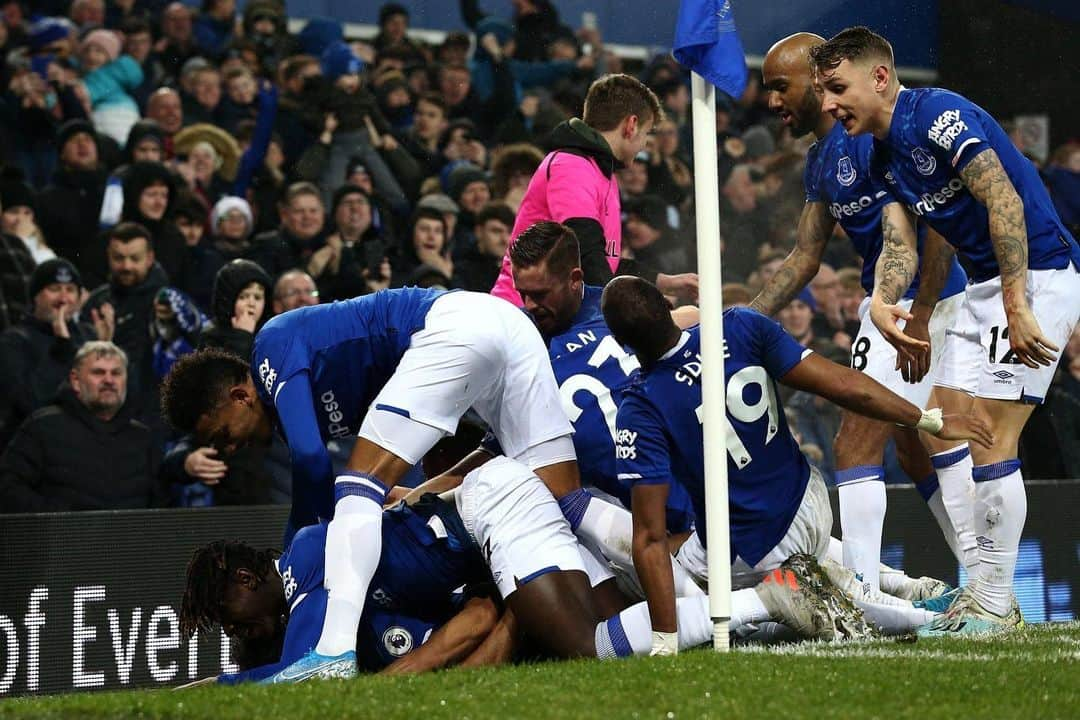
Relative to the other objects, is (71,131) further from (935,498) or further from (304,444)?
(935,498)

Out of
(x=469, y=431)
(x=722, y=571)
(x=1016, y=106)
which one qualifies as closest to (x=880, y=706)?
(x=722, y=571)

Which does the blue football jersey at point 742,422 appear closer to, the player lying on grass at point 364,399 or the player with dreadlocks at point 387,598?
the player lying on grass at point 364,399

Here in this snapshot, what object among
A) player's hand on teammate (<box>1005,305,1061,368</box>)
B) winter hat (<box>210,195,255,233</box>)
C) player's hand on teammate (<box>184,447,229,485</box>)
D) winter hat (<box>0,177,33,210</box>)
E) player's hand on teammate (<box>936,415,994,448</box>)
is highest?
winter hat (<box>0,177,33,210</box>)

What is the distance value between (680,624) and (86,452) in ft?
11.2

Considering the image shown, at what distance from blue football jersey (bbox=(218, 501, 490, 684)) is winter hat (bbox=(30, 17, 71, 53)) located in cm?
589

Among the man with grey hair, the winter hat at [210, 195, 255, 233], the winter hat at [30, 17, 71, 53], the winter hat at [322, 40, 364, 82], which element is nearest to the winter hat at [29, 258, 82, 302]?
the man with grey hair

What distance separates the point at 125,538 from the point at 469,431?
60.5 inches

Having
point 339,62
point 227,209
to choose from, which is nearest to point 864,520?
point 227,209

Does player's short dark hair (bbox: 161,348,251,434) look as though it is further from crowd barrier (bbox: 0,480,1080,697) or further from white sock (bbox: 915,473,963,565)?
white sock (bbox: 915,473,963,565)

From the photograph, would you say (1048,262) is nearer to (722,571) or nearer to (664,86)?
(722,571)

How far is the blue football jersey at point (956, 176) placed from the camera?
4949 millimetres

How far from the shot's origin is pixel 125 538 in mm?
6199

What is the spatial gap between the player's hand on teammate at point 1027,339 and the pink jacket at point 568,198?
1.91m

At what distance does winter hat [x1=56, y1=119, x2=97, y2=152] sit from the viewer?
28.0ft
